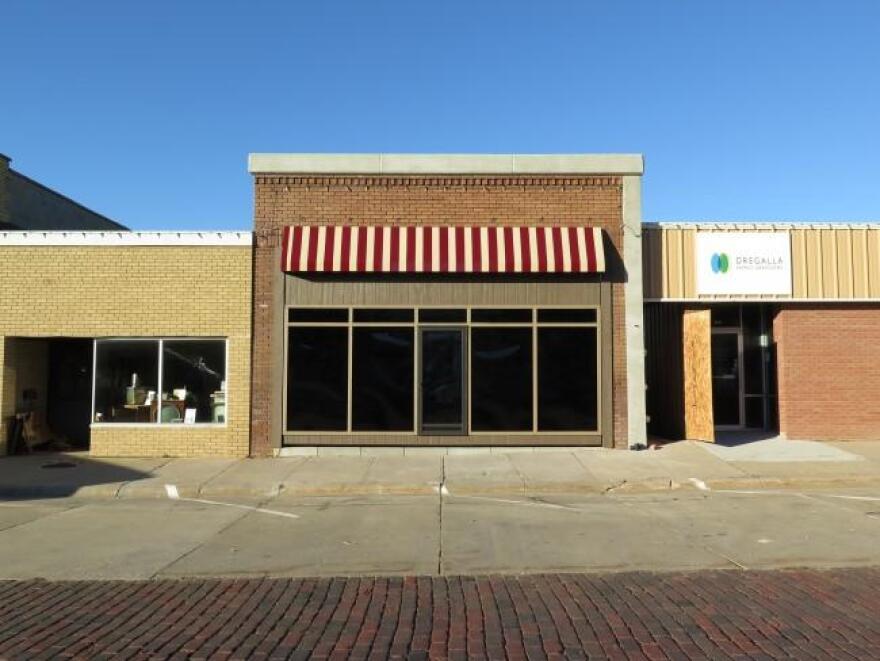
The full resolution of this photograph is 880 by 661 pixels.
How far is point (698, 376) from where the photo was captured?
49.8 feet

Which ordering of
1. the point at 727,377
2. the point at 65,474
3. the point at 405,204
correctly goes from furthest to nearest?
the point at 727,377 < the point at 405,204 < the point at 65,474

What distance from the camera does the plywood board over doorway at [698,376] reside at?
1495 centimetres

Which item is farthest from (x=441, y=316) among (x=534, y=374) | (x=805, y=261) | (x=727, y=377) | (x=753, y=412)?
(x=753, y=412)

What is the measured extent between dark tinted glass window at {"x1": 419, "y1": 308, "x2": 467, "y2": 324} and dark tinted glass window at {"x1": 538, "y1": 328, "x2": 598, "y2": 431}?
160cm

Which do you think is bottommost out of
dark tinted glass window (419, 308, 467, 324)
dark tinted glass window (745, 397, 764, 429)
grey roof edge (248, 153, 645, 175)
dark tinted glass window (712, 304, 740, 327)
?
dark tinted glass window (745, 397, 764, 429)

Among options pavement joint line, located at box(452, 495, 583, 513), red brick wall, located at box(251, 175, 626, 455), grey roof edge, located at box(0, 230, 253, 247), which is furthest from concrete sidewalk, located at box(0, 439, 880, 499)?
grey roof edge, located at box(0, 230, 253, 247)

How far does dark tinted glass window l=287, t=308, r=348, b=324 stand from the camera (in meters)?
14.8

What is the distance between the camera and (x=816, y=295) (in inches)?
622

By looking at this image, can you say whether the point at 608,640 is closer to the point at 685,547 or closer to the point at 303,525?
Answer: the point at 685,547

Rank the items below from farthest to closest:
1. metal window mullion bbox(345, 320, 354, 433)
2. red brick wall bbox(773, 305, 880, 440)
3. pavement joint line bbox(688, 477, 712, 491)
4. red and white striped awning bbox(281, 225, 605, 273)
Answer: red brick wall bbox(773, 305, 880, 440), metal window mullion bbox(345, 320, 354, 433), red and white striped awning bbox(281, 225, 605, 273), pavement joint line bbox(688, 477, 712, 491)

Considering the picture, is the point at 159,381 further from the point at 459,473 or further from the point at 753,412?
the point at 753,412

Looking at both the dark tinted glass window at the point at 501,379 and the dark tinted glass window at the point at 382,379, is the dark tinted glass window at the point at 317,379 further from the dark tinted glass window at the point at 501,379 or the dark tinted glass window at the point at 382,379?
the dark tinted glass window at the point at 501,379

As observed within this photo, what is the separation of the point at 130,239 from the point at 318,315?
403 cm

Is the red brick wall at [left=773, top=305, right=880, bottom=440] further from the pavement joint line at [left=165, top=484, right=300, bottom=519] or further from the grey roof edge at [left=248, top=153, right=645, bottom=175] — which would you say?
the pavement joint line at [left=165, top=484, right=300, bottom=519]
